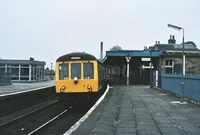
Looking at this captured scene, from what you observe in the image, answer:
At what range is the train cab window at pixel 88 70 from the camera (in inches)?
818

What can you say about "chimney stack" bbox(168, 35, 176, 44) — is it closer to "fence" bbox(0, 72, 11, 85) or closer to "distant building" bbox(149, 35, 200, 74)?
"distant building" bbox(149, 35, 200, 74)

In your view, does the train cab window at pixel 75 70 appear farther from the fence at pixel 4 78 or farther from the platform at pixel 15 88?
the fence at pixel 4 78

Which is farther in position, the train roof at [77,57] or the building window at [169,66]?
the building window at [169,66]

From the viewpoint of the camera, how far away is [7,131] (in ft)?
48.2

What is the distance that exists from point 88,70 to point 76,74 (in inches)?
25.3

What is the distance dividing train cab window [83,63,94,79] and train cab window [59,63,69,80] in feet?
3.01

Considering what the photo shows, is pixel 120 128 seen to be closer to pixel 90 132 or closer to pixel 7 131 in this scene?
pixel 90 132

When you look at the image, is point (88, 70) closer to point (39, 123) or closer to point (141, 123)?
point (39, 123)

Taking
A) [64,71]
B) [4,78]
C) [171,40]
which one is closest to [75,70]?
[64,71]

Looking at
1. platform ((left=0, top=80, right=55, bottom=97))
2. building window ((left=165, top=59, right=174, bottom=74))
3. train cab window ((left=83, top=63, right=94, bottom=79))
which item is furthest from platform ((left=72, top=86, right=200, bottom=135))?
building window ((left=165, top=59, right=174, bottom=74))

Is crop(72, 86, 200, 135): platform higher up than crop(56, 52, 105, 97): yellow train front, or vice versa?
crop(56, 52, 105, 97): yellow train front

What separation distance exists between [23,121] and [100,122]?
19.6 feet

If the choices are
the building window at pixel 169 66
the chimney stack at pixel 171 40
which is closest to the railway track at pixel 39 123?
the building window at pixel 169 66

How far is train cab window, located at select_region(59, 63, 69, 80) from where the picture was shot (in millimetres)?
20922
